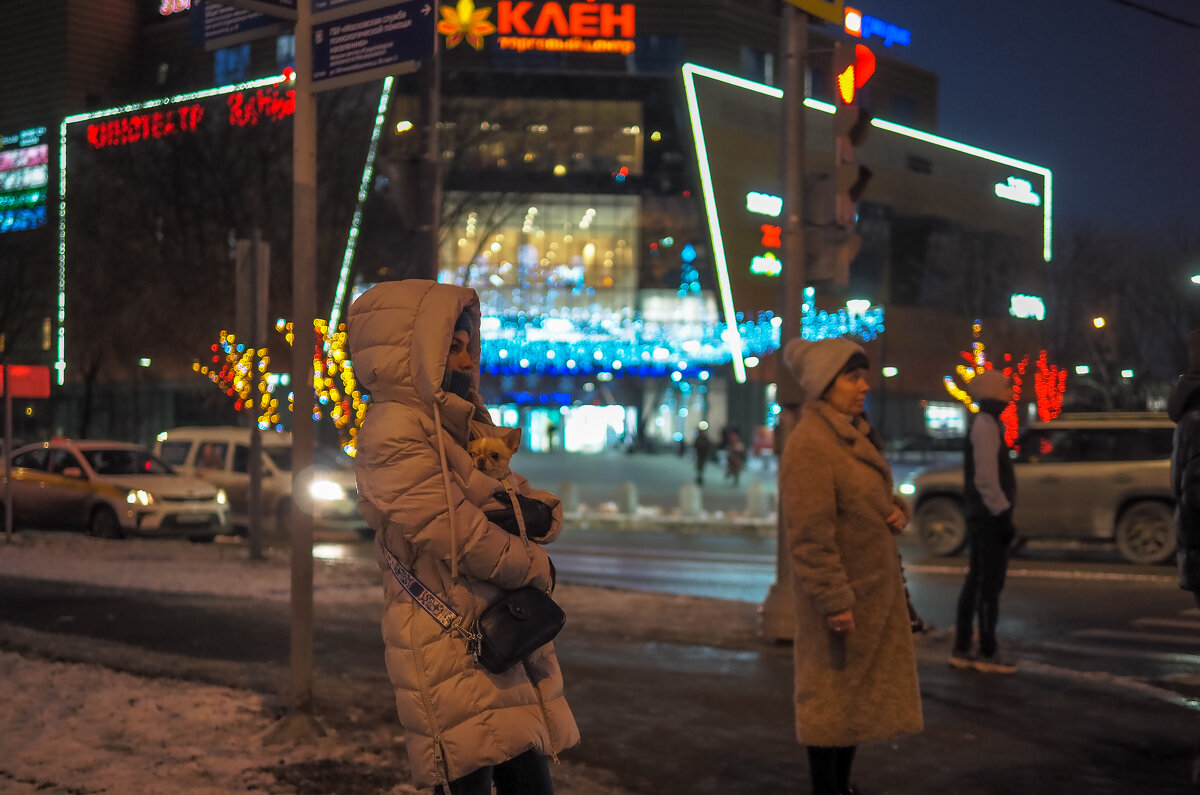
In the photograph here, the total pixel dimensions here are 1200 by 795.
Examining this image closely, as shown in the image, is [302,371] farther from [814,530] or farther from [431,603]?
[431,603]

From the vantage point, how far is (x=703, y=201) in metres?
59.2

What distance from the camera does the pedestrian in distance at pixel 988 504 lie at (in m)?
8.38

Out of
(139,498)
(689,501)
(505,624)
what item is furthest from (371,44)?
(689,501)

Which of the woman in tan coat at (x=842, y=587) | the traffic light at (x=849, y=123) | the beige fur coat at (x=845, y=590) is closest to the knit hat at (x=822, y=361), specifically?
the woman in tan coat at (x=842, y=587)

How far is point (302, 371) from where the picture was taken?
20.8 ft

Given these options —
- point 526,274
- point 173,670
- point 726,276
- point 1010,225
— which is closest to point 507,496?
point 173,670

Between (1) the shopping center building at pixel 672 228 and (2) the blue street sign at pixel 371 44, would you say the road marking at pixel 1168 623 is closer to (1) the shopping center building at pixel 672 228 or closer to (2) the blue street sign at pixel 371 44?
(2) the blue street sign at pixel 371 44

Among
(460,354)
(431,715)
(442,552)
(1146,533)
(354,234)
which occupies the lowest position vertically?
(1146,533)

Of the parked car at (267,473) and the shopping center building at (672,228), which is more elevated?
the shopping center building at (672,228)

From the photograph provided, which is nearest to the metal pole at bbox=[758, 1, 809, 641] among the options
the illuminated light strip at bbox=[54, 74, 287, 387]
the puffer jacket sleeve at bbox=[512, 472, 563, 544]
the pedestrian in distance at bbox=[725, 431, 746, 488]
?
the puffer jacket sleeve at bbox=[512, 472, 563, 544]

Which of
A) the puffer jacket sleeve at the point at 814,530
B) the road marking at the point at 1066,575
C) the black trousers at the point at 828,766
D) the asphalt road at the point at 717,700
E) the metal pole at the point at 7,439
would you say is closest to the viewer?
the puffer jacket sleeve at the point at 814,530

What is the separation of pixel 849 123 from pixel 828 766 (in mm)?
6206

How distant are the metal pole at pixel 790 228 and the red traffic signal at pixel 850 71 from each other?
0.37 meters

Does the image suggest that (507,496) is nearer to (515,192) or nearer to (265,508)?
(265,508)
